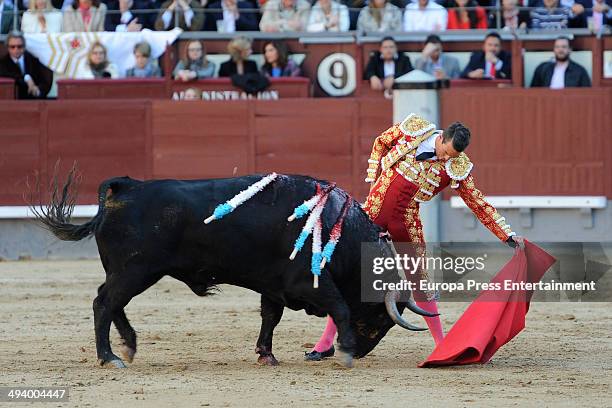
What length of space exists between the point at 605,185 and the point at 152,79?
149 inches

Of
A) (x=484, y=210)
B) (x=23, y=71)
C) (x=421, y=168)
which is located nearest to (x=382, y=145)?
(x=421, y=168)

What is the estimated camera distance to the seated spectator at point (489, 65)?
11500 millimetres

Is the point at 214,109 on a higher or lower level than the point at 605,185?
higher

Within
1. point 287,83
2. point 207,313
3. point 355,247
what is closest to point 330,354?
point 355,247

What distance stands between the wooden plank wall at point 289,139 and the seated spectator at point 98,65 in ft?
0.83

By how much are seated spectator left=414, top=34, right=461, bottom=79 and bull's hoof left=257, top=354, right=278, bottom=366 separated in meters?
5.57

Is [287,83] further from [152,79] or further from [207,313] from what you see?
[207,313]

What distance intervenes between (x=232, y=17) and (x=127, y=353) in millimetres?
6093

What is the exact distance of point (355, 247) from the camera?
5.98 metres

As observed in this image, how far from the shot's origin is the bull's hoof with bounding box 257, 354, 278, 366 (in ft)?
19.8

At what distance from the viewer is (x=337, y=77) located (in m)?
11.8

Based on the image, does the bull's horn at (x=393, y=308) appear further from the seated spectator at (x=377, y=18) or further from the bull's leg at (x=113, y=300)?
the seated spectator at (x=377, y=18)

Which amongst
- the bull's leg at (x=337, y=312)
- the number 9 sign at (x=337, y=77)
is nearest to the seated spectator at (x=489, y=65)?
the number 9 sign at (x=337, y=77)

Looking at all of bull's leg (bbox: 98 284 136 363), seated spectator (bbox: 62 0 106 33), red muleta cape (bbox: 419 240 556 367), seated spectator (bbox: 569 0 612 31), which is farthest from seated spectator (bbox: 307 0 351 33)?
bull's leg (bbox: 98 284 136 363)
